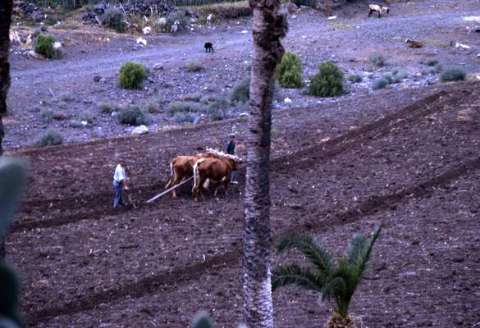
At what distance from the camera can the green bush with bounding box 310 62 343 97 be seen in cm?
3084

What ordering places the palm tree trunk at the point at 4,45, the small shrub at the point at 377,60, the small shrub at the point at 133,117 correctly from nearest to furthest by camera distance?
the palm tree trunk at the point at 4,45, the small shrub at the point at 133,117, the small shrub at the point at 377,60

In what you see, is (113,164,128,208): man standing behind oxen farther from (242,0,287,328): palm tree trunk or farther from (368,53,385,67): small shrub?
(368,53,385,67): small shrub

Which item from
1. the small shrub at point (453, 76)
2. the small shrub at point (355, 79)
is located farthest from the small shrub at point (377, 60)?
the small shrub at point (453, 76)

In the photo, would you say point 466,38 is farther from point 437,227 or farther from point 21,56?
point 437,227

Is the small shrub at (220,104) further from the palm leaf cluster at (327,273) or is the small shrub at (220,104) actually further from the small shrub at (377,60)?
the palm leaf cluster at (327,273)

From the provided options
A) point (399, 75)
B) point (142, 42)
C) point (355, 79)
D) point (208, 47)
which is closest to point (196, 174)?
point (355, 79)

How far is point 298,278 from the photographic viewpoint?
36.0ft

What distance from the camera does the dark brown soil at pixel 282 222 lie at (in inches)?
508

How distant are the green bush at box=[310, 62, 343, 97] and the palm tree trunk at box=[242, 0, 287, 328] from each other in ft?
68.5

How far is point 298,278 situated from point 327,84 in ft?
67.5

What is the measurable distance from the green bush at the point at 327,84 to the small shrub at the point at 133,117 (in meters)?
7.07

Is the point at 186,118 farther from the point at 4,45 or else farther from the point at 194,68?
the point at 4,45

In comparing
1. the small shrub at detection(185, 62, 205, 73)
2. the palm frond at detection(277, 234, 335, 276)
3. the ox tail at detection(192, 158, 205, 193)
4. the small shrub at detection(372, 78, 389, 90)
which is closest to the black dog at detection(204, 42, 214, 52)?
the small shrub at detection(185, 62, 205, 73)

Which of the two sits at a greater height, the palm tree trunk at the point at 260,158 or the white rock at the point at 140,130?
the palm tree trunk at the point at 260,158
